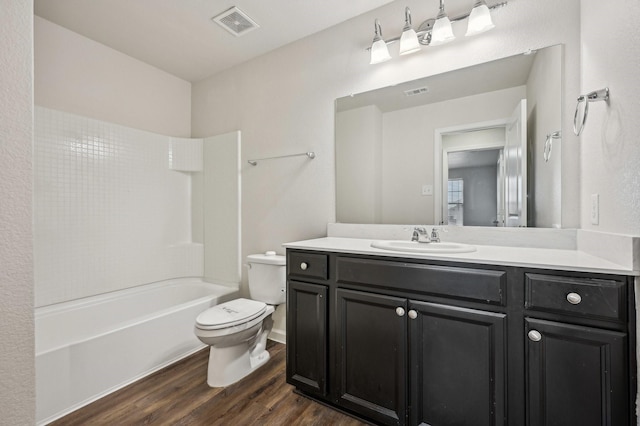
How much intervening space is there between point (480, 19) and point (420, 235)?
1.23m

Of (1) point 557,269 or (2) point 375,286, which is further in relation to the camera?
(2) point 375,286

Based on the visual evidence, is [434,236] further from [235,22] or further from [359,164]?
[235,22]

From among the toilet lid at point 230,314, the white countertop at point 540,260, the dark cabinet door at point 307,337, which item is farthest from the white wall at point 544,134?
the toilet lid at point 230,314

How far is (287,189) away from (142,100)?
1.72 m

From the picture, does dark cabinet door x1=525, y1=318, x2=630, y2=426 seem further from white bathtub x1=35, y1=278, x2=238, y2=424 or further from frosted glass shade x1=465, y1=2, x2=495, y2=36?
white bathtub x1=35, y1=278, x2=238, y2=424

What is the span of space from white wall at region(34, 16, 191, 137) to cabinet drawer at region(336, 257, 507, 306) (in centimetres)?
248

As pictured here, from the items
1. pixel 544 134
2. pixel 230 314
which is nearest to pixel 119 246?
pixel 230 314

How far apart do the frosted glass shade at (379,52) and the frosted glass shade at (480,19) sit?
19.2 inches

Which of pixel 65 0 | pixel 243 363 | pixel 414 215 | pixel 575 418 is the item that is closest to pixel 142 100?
pixel 65 0

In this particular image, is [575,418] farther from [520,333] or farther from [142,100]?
[142,100]

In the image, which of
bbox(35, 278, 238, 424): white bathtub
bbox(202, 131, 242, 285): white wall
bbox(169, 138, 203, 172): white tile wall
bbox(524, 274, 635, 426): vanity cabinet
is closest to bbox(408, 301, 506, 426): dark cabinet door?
bbox(524, 274, 635, 426): vanity cabinet

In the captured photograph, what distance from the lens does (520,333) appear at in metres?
1.08

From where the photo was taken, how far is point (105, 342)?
1.76 m

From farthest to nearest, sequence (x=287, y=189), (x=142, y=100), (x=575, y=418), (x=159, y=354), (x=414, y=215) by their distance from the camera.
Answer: (x=142, y=100) → (x=287, y=189) → (x=159, y=354) → (x=414, y=215) → (x=575, y=418)
